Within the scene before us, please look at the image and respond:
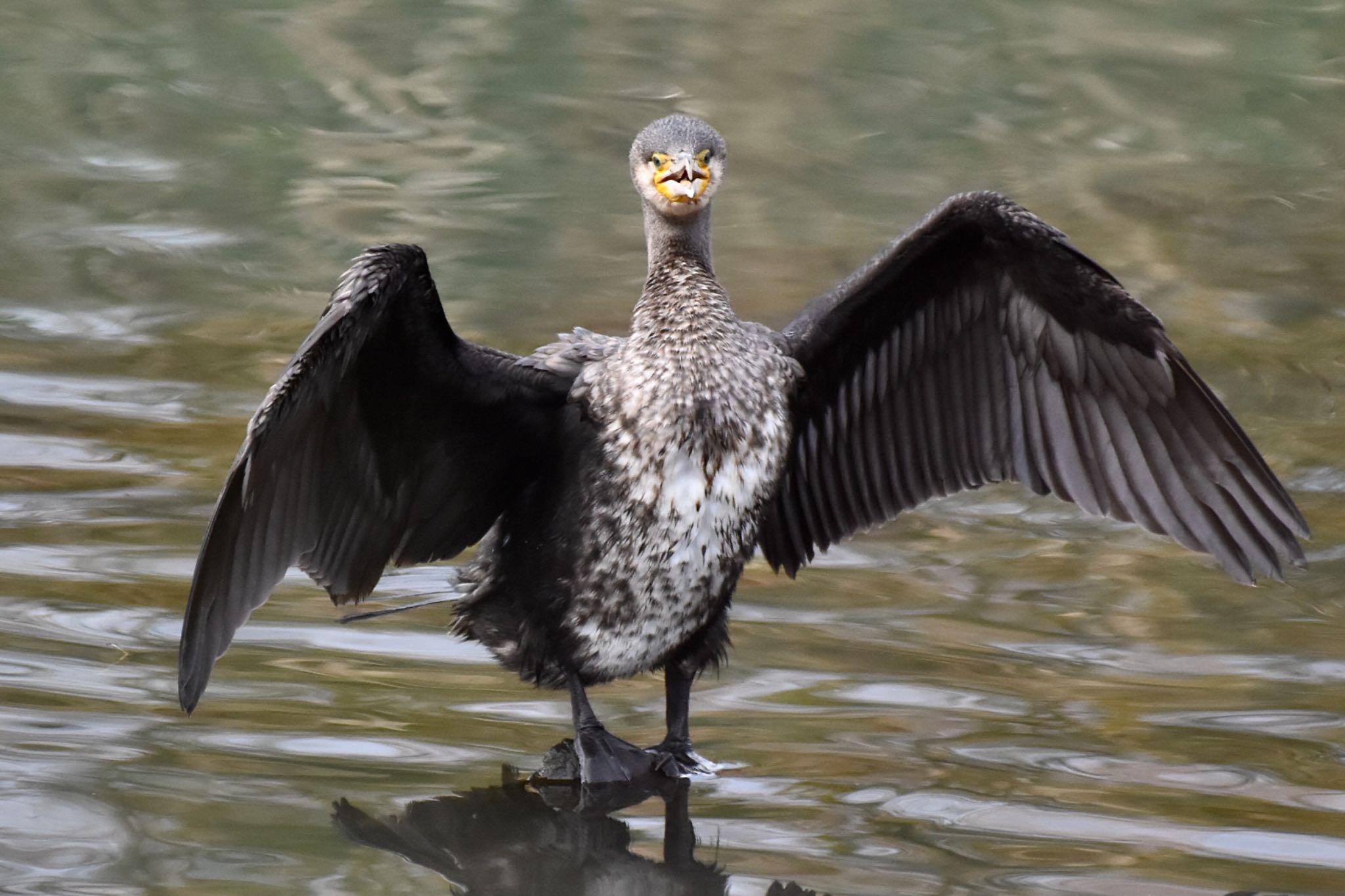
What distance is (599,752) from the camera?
461cm

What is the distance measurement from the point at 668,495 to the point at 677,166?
0.80 m

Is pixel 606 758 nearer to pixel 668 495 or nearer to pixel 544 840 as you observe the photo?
pixel 544 840

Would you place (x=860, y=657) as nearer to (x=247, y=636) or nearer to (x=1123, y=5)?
(x=247, y=636)

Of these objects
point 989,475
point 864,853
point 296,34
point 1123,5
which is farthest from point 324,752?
point 1123,5

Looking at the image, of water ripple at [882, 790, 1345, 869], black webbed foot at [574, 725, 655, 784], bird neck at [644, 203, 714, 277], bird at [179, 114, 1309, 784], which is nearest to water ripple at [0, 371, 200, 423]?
bird at [179, 114, 1309, 784]

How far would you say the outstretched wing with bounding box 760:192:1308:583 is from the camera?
475 cm

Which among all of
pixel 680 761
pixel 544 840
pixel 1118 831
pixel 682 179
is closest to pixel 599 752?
pixel 680 761

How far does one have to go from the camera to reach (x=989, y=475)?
516 centimetres

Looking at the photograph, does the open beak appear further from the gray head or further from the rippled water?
the rippled water

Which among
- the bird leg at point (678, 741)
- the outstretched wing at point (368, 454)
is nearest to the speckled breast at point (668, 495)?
the bird leg at point (678, 741)

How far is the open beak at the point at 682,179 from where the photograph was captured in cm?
480

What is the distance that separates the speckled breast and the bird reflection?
1.08 feet

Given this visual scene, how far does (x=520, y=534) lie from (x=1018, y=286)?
1290 millimetres

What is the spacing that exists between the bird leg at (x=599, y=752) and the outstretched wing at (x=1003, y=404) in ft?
2.00
